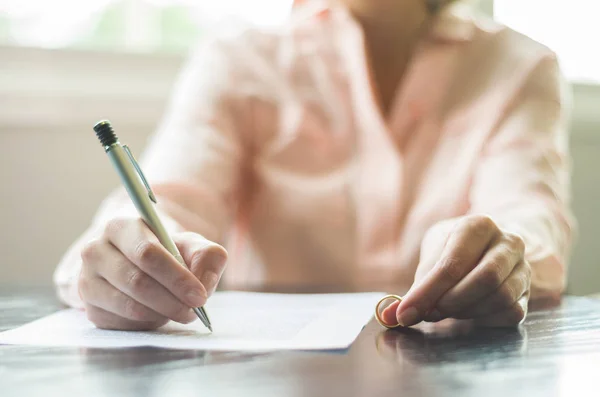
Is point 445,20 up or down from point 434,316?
up

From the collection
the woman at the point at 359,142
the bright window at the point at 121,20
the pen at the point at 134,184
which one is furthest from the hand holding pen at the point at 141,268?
the bright window at the point at 121,20

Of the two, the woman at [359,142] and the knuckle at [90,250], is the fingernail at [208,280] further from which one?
the woman at [359,142]

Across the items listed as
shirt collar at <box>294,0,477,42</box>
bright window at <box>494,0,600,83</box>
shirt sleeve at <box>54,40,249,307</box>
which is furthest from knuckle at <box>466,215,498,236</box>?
bright window at <box>494,0,600,83</box>

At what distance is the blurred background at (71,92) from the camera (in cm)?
126

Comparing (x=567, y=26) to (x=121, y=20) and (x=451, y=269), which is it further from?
(x=451, y=269)

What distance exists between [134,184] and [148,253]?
0.18ft

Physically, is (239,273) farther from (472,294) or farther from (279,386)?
(279,386)

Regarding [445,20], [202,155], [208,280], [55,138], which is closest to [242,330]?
[208,280]

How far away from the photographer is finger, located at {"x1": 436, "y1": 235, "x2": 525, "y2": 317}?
0.52 metres

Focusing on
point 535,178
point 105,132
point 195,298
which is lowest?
point 535,178

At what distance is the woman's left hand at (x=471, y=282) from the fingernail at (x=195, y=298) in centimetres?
13

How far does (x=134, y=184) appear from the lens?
1.73 ft

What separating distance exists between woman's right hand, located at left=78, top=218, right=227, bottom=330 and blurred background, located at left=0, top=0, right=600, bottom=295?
68 centimetres

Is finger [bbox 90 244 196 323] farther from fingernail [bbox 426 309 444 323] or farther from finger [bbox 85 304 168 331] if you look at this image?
fingernail [bbox 426 309 444 323]
